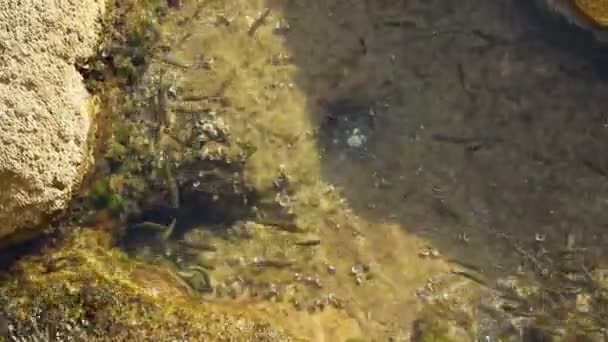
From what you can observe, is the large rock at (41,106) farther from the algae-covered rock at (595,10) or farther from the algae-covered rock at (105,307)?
the algae-covered rock at (595,10)

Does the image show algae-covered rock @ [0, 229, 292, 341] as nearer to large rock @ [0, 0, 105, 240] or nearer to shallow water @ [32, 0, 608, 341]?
shallow water @ [32, 0, 608, 341]

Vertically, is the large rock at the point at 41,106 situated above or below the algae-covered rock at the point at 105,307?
above

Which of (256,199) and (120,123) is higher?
(120,123)

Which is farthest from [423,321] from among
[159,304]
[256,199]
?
[159,304]

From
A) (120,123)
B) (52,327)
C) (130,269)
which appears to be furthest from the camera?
(120,123)

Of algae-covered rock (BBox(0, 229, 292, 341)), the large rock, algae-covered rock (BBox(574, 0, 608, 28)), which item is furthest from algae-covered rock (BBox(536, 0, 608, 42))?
the large rock

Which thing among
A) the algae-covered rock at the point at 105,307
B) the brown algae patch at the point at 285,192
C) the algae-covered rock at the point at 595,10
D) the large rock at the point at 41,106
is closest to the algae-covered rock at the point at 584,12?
the algae-covered rock at the point at 595,10

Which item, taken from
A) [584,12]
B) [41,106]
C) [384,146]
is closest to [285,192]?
[384,146]

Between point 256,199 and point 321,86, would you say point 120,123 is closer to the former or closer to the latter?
point 256,199
